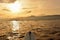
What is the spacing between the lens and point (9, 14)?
1494 mm

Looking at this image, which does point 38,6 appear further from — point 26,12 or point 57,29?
point 57,29

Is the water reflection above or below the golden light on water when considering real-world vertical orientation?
below

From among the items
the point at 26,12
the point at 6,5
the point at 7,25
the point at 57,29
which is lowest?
the point at 57,29

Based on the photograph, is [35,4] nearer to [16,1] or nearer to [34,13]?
[34,13]

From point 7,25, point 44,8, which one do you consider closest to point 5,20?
point 7,25

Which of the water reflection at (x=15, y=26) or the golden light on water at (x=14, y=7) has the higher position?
the golden light on water at (x=14, y=7)

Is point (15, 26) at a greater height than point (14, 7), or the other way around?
point (14, 7)

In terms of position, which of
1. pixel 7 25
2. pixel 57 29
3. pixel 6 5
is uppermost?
pixel 6 5

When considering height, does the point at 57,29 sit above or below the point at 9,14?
below

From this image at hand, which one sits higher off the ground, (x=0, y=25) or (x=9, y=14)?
(x=9, y=14)

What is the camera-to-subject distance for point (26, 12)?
1503 mm

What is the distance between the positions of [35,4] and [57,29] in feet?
1.19

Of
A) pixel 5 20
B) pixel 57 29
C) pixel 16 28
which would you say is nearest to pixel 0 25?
pixel 5 20

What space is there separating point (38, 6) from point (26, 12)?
15 centimetres
